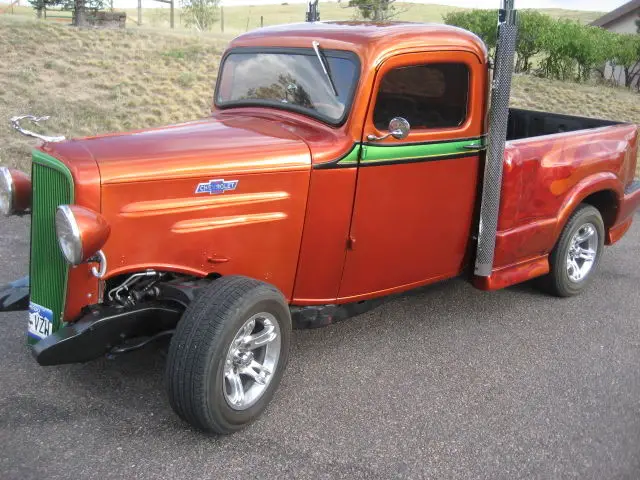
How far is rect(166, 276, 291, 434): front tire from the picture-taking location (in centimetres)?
288

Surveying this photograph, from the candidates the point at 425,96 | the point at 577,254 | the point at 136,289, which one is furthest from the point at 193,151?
the point at 577,254

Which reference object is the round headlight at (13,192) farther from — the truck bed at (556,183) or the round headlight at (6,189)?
the truck bed at (556,183)

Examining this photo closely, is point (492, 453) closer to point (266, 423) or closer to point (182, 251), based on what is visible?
point (266, 423)

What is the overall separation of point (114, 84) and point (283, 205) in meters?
11.8

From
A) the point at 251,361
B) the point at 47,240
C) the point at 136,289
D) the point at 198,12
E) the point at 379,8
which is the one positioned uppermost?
the point at 198,12

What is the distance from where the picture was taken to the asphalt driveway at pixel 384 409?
2938 mm

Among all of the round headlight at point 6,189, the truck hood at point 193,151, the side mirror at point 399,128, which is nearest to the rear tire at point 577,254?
the side mirror at point 399,128

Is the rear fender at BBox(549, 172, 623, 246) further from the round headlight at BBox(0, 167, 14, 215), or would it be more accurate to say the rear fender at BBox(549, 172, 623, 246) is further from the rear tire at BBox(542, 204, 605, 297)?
the round headlight at BBox(0, 167, 14, 215)

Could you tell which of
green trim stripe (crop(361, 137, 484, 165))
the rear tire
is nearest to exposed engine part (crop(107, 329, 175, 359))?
green trim stripe (crop(361, 137, 484, 165))

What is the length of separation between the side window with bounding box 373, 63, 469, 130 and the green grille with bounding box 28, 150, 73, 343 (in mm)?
1668

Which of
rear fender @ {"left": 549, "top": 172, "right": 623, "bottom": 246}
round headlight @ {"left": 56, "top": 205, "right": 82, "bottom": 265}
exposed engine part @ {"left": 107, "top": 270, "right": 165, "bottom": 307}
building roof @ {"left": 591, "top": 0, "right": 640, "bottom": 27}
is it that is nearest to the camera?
round headlight @ {"left": 56, "top": 205, "right": 82, "bottom": 265}

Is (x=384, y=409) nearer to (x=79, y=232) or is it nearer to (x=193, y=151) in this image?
(x=193, y=151)

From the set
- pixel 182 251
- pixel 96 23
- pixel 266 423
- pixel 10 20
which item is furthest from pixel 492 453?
pixel 96 23

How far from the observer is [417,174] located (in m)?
3.83
